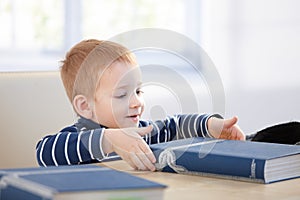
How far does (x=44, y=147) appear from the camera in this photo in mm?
1571

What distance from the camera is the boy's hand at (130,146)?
4.78 feet

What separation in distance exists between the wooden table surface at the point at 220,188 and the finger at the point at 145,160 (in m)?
0.04

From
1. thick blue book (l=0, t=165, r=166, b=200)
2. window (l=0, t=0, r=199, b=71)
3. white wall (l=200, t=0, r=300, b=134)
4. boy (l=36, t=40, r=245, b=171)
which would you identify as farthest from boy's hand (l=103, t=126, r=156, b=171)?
white wall (l=200, t=0, r=300, b=134)

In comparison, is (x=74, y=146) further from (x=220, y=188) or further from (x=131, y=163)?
(x=220, y=188)

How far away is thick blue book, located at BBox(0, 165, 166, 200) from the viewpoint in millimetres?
891

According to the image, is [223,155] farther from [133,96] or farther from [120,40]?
[120,40]

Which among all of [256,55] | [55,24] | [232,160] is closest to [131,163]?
[232,160]

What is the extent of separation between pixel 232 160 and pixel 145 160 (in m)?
0.21

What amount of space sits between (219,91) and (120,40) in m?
0.42

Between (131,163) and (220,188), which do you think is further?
(131,163)

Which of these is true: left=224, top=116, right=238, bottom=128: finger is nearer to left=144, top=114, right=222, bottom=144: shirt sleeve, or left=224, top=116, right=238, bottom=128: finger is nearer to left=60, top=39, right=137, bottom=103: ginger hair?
left=144, top=114, right=222, bottom=144: shirt sleeve

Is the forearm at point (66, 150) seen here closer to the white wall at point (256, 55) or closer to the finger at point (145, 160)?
the finger at point (145, 160)

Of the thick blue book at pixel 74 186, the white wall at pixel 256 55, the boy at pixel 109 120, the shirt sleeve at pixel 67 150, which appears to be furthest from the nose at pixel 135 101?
the white wall at pixel 256 55

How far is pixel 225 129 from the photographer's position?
→ 1703mm
